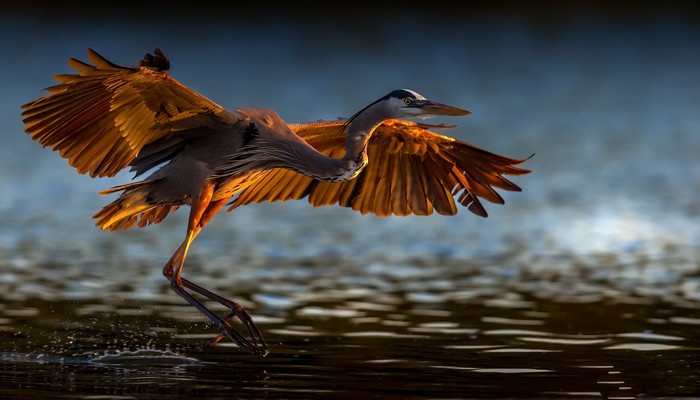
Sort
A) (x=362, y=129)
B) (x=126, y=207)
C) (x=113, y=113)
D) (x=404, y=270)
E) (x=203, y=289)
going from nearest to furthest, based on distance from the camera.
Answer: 1. (x=113, y=113)
2. (x=362, y=129)
3. (x=126, y=207)
4. (x=203, y=289)
5. (x=404, y=270)

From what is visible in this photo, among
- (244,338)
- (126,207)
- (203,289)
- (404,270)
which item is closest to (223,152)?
(126,207)

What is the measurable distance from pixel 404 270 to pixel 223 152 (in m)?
4.86

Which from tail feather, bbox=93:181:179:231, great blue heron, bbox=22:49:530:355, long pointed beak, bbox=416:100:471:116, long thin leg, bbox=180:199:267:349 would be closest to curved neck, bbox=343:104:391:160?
great blue heron, bbox=22:49:530:355

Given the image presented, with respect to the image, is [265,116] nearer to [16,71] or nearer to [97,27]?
[16,71]

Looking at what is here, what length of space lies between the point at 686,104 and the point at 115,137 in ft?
76.3

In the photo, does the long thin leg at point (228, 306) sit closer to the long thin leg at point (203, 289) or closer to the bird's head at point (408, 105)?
the long thin leg at point (203, 289)

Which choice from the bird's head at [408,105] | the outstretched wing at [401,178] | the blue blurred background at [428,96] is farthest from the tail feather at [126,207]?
the blue blurred background at [428,96]

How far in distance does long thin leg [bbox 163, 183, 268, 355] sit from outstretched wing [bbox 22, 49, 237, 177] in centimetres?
64

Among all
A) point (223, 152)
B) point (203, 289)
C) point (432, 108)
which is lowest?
point (203, 289)

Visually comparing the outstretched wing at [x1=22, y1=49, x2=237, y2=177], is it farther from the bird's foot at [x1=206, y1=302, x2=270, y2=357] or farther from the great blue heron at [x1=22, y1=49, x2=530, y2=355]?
the bird's foot at [x1=206, y1=302, x2=270, y2=357]

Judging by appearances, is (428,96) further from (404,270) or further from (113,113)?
(113,113)

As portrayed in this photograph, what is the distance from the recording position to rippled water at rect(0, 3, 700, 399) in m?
10.0

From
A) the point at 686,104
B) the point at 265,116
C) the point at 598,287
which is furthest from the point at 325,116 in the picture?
the point at 265,116

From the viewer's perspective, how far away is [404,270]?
15.6 meters
